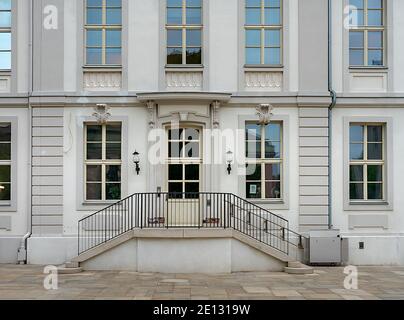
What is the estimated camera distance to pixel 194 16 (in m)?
15.3

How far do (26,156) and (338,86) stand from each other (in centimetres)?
948

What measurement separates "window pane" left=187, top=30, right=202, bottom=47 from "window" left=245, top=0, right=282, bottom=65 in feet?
4.62

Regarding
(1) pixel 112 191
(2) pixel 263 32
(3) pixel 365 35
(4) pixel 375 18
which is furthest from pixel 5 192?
(4) pixel 375 18

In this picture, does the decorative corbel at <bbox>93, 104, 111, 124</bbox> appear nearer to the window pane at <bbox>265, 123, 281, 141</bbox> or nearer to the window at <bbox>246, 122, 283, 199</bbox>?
the window at <bbox>246, 122, 283, 199</bbox>

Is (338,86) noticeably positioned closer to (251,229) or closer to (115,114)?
(251,229)

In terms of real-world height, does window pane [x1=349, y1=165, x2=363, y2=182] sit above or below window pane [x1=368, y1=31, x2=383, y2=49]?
below

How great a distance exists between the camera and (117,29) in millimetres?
15188

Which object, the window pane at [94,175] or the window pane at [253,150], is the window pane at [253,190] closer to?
the window pane at [253,150]

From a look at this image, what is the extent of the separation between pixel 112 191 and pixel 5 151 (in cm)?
349

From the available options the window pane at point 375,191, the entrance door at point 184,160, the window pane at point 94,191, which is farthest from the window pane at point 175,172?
the window pane at point 375,191

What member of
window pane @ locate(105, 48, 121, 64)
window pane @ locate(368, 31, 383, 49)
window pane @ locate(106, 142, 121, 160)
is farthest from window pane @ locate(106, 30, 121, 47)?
window pane @ locate(368, 31, 383, 49)

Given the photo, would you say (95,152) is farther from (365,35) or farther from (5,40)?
(365,35)

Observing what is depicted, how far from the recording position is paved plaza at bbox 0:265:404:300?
10.4m

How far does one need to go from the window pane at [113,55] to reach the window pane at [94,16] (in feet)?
3.03
